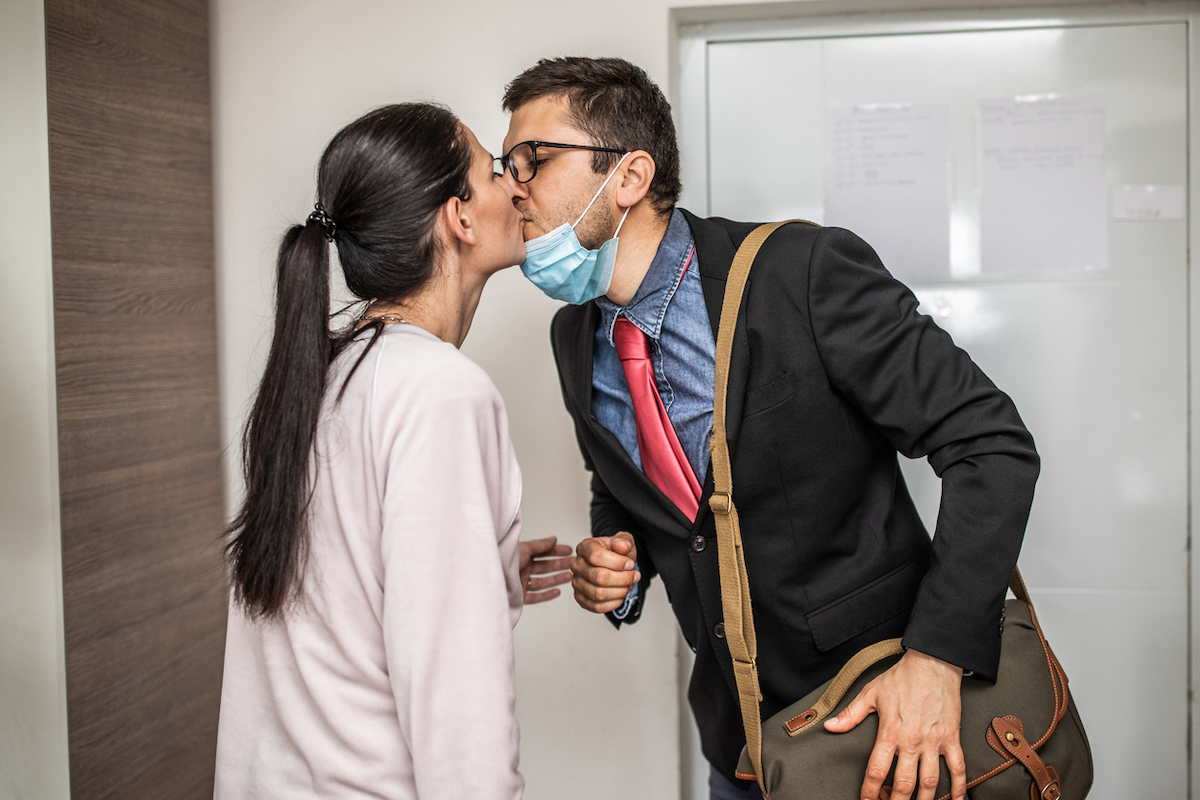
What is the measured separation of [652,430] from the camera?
50.3 inches

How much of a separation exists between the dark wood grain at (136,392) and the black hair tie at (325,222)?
0.82m

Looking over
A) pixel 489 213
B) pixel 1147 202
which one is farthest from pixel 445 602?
pixel 1147 202

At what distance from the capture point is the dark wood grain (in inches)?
57.0

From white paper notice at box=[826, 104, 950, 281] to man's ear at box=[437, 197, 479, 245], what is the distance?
3.78ft

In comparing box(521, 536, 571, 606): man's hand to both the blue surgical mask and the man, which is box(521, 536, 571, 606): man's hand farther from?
the blue surgical mask

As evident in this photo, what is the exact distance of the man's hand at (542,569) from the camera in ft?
4.27

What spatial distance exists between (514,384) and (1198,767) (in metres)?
1.87

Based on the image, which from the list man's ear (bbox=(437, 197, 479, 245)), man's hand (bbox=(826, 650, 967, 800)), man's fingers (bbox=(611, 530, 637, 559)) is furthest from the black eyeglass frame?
man's hand (bbox=(826, 650, 967, 800))

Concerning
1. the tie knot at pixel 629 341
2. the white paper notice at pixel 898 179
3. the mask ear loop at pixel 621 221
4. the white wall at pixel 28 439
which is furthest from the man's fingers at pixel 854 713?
the white wall at pixel 28 439

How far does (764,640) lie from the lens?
124 centimetres

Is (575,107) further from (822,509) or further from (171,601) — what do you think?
(171,601)

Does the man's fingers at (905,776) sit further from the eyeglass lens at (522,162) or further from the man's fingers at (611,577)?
the eyeglass lens at (522,162)

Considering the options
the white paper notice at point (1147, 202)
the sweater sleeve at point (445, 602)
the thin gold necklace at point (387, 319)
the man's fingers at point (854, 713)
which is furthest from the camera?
the white paper notice at point (1147, 202)

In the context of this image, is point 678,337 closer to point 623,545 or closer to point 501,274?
point 623,545
